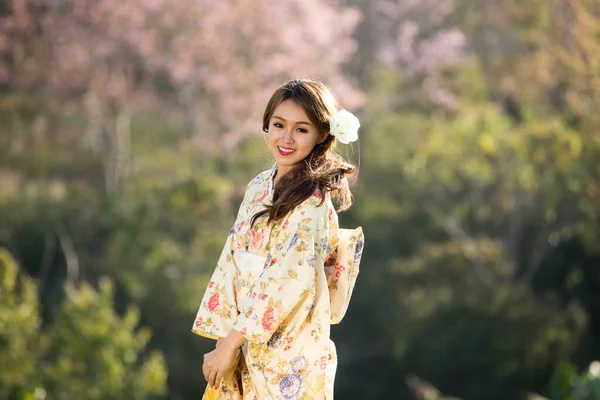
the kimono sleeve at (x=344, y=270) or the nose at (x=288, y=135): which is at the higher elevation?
the nose at (x=288, y=135)

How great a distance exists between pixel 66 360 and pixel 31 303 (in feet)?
1.81

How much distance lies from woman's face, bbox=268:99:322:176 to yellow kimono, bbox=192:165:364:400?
105 mm

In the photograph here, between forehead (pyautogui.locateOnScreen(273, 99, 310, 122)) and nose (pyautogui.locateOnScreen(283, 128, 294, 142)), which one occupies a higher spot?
forehead (pyautogui.locateOnScreen(273, 99, 310, 122))

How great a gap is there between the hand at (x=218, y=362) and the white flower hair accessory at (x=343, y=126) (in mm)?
566

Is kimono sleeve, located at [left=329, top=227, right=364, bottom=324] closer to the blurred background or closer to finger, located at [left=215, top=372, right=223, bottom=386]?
finger, located at [left=215, top=372, right=223, bottom=386]

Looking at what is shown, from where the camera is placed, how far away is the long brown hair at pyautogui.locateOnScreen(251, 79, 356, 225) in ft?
6.63

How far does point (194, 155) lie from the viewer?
1075cm

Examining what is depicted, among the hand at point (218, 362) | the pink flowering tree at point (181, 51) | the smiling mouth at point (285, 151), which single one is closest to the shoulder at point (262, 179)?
the smiling mouth at point (285, 151)

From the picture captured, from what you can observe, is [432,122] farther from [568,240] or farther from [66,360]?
[66,360]

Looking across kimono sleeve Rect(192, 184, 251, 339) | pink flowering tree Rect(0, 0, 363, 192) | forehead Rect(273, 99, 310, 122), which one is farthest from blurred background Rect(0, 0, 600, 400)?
forehead Rect(273, 99, 310, 122)

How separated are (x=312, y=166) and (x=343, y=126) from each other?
0.14m

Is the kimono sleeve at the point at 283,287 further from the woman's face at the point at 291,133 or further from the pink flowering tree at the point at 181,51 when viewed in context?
the pink flowering tree at the point at 181,51

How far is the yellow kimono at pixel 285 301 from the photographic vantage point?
1.97 metres

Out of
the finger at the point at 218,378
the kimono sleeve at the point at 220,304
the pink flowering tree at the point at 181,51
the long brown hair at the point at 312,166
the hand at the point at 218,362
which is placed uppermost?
the pink flowering tree at the point at 181,51
